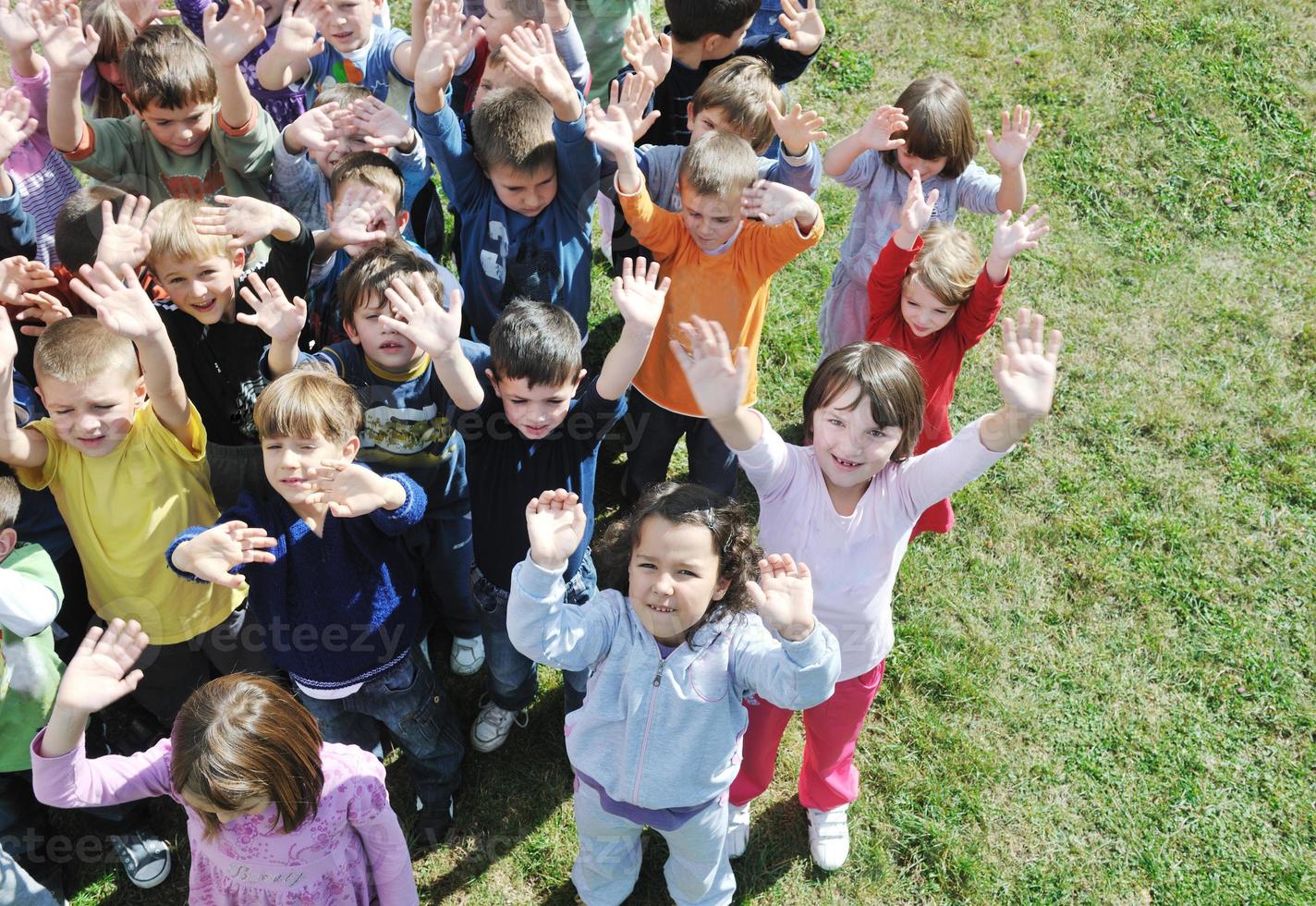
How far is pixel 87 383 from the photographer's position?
3150 millimetres

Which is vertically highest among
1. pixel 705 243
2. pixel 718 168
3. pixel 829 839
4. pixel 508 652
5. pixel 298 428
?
pixel 718 168

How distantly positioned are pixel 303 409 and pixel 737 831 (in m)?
2.09

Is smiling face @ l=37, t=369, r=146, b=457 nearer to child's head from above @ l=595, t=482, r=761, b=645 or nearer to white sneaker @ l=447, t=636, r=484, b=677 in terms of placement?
white sneaker @ l=447, t=636, r=484, b=677

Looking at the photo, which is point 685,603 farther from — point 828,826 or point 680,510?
point 828,826

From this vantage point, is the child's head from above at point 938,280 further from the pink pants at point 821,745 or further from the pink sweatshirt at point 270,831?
the pink sweatshirt at point 270,831

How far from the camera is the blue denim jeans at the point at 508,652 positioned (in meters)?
3.72

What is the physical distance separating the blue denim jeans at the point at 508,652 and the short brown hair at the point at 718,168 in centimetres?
139

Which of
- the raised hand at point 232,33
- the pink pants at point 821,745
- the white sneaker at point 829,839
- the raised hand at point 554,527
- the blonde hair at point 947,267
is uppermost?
the raised hand at point 232,33

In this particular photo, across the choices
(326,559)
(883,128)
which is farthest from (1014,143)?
(326,559)

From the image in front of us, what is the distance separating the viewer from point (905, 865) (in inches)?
149

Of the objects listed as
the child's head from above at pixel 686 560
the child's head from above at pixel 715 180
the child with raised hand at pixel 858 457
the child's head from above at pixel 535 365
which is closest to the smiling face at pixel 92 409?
the child's head from above at pixel 535 365

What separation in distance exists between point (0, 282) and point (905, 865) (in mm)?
3742

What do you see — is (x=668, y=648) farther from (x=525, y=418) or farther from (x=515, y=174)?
(x=515, y=174)

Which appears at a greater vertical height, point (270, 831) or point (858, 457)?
point (858, 457)
